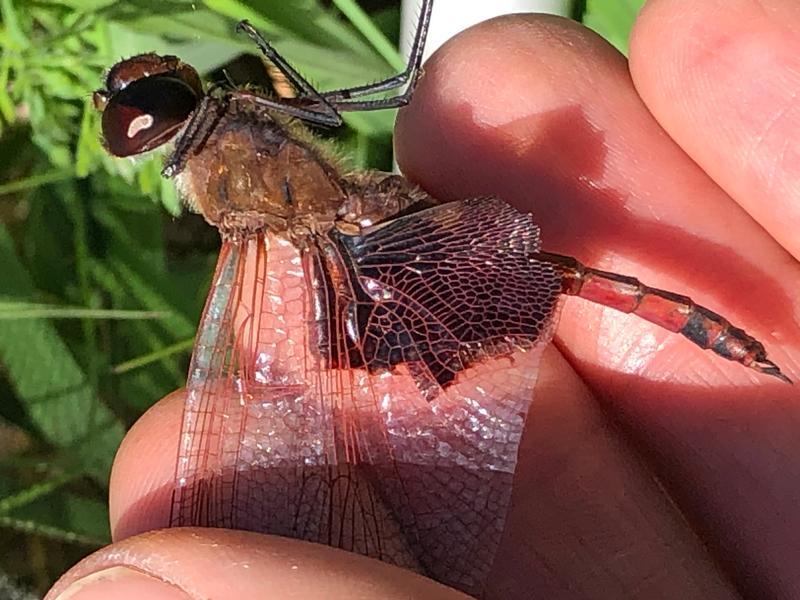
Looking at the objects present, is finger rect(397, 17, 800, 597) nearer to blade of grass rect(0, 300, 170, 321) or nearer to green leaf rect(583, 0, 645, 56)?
green leaf rect(583, 0, 645, 56)

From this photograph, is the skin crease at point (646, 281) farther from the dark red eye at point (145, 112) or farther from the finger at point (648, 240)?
the dark red eye at point (145, 112)

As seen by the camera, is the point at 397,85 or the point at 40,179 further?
the point at 40,179

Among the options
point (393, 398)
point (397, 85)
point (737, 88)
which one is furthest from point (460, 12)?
point (393, 398)

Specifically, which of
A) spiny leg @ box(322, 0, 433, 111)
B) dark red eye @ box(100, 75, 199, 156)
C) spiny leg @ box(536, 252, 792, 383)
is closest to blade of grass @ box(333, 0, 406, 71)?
spiny leg @ box(322, 0, 433, 111)

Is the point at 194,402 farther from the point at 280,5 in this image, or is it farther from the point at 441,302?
the point at 280,5

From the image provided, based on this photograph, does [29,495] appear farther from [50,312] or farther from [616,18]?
[616,18]

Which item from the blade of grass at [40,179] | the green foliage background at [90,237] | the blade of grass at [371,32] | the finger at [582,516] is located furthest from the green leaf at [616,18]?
the blade of grass at [40,179]
